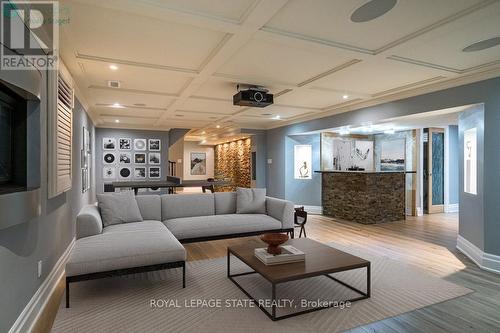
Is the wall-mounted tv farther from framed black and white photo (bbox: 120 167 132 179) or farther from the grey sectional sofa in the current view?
framed black and white photo (bbox: 120 167 132 179)

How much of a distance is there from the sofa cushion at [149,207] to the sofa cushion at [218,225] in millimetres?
251

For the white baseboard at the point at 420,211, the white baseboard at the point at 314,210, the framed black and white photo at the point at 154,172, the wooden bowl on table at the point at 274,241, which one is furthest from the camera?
the framed black and white photo at the point at 154,172

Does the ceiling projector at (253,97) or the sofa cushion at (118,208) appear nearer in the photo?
the sofa cushion at (118,208)

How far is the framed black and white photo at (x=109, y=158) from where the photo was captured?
8.40 metres

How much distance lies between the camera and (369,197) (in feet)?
20.6

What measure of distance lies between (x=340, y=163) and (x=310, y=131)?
164 centimetres

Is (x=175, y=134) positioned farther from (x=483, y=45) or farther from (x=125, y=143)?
(x=483, y=45)

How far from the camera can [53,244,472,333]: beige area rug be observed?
2.25m

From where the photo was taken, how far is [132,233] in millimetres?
3160

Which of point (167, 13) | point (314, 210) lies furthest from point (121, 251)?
point (314, 210)

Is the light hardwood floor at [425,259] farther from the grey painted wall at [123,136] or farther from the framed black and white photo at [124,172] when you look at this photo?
the framed black and white photo at [124,172]

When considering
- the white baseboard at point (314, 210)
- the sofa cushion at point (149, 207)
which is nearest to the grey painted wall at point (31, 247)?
the sofa cushion at point (149, 207)

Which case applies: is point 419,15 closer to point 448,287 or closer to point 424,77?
point 424,77
